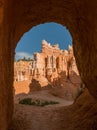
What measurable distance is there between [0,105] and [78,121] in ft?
19.6

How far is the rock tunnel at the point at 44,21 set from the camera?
725 cm

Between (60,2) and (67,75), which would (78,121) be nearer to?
(60,2)

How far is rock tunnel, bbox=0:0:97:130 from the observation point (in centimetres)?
725

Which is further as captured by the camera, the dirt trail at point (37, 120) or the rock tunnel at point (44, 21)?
the dirt trail at point (37, 120)

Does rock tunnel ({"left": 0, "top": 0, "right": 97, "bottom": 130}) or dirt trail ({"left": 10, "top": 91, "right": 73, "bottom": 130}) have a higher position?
rock tunnel ({"left": 0, "top": 0, "right": 97, "bottom": 130})

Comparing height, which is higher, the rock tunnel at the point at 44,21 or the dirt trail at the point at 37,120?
the rock tunnel at the point at 44,21

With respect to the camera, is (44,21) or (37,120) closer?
(44,21)

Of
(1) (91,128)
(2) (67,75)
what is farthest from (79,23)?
(2) (67,75)

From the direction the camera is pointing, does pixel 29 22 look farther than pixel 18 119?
No

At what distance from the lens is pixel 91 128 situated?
10867 millimetres

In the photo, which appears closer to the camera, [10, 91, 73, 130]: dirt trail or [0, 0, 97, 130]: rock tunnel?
[0, 0, 97, 130]: rock tunnel

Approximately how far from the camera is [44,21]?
40.5 ft

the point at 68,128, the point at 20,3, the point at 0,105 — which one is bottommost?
the point at 68,128

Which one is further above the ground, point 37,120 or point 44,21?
point 44,21
